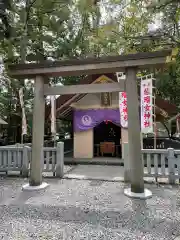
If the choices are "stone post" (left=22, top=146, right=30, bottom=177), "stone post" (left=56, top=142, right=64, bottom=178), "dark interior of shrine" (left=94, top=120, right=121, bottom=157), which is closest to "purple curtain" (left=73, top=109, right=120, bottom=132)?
"dark interior of shrine" (left=94, top=120, right=121, bottom=157)

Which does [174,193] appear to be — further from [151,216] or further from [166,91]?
[166,91]

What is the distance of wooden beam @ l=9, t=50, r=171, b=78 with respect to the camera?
4.92m

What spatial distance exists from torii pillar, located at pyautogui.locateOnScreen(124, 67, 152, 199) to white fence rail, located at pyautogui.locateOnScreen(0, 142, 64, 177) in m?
2.62

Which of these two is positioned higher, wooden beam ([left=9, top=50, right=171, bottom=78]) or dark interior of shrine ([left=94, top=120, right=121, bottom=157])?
wooden beam ([left=9, top=50, right=171, bottom=78])

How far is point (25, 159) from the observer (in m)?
A: 7.06

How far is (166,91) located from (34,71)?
50.7 feet

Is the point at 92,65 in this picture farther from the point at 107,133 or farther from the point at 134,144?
the point at 107,133

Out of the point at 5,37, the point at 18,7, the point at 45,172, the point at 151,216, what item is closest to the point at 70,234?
the point at 151,216

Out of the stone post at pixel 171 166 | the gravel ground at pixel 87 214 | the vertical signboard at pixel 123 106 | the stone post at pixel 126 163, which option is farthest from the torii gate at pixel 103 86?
the vertical signboard at pixel 123 106

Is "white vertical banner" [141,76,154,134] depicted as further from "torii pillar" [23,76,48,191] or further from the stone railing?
"torii pillar" [23,76,48,191]

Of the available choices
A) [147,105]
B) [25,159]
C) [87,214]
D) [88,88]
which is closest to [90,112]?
[147,105]

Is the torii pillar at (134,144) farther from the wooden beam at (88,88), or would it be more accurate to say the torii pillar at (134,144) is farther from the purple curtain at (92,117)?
the purple curtain at (92,117)

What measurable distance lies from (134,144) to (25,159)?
3.86m

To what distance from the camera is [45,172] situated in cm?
756
